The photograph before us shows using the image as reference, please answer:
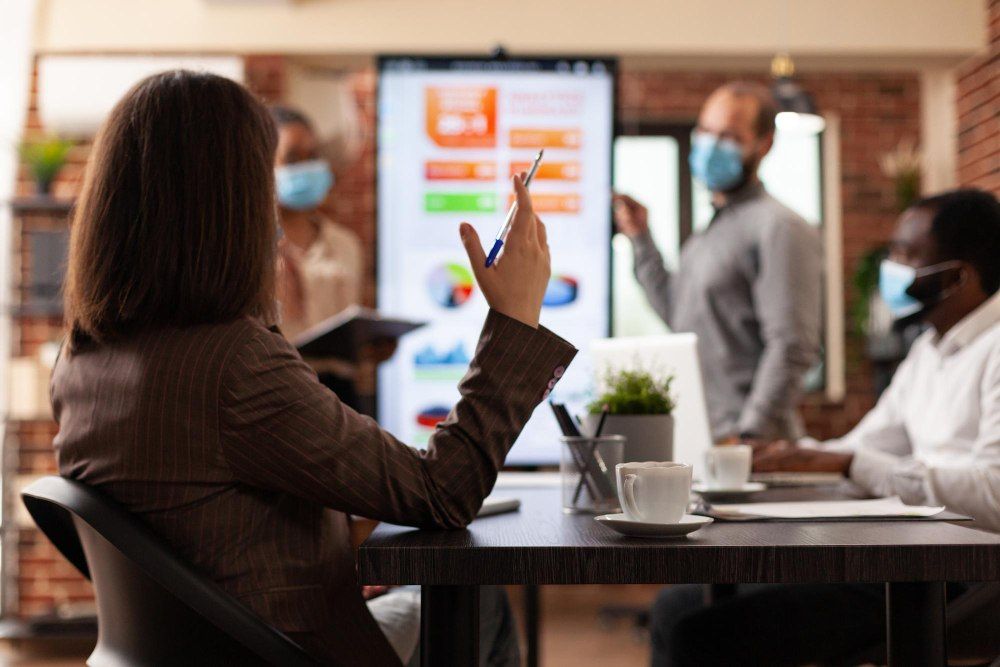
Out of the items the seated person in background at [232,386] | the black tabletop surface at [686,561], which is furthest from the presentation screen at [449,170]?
the black tabletop surface at [686,561]

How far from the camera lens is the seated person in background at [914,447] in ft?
5.39

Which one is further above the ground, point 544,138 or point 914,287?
point 544,138

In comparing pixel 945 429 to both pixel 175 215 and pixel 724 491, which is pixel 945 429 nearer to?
pixel 724 491

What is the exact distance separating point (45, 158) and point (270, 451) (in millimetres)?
3639

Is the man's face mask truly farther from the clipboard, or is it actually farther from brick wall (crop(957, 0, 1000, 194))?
brick wall (crop(957, 0, 1000, 194))

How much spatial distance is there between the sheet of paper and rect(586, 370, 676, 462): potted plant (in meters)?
0.12

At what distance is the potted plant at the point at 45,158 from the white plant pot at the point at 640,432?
3536 mm

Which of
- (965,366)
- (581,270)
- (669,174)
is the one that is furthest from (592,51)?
(965,366)

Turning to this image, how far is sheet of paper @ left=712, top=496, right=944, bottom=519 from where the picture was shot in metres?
1.28

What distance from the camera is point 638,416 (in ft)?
4.70

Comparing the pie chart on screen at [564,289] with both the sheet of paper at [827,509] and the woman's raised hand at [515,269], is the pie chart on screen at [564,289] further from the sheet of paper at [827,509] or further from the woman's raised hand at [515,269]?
the woman's raised hand at [515,269]

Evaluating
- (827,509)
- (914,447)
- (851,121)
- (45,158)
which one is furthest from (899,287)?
(851,121)

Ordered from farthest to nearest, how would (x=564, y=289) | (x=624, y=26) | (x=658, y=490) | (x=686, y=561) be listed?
(x=624, y=26), (x=564, y=289), (x=658, y=490), (x=686, y=561)

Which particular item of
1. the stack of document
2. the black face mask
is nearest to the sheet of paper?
the stack of document
